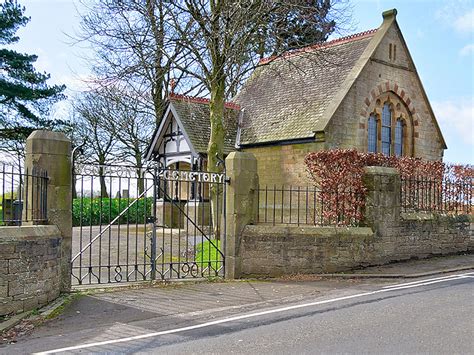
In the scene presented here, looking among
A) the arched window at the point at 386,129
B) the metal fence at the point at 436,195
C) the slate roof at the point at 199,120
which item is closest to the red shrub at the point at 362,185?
the metal fence at the point at 436,195

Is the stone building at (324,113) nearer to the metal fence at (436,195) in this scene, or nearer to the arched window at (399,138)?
the arched window at (399,138)

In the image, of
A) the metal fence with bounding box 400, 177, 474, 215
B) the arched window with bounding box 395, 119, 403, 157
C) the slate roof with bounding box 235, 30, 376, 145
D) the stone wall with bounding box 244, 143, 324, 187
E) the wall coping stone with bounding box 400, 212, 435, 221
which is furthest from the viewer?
the arched window with bounding box 395, 119, 403, 157

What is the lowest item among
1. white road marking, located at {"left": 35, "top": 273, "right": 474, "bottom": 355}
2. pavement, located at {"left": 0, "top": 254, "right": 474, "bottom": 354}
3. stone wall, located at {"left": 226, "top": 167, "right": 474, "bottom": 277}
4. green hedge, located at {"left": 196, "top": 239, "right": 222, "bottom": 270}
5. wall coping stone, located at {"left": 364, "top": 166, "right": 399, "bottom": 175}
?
pavement, located at {"left": 0, "top": 254, "right": 474, "bottom": 354}

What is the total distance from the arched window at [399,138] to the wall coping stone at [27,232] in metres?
17.5

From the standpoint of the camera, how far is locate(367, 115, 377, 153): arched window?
70.0 ft

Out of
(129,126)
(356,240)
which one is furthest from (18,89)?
(356,240)

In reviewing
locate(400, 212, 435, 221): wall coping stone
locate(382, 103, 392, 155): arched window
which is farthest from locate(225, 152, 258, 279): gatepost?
locate(382, 103, 392, 155): arched window

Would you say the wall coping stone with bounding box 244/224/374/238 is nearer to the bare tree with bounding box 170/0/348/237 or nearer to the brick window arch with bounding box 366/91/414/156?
the bare tree with bounding box 170/0/348/237

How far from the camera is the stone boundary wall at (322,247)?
36.4 feet

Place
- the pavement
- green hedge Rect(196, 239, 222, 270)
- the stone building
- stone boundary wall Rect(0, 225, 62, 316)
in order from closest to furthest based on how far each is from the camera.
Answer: the pavement, stone boundary wall Rect(0, 225, 62, 316), green hedge Rect(196, 239, 222, 270), the stone building

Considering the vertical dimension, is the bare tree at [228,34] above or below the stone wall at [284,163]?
above

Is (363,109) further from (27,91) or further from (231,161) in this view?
(27,91)

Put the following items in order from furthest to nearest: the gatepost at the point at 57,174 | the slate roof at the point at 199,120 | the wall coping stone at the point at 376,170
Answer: the slate roof at the point at 199,120 → the wall coping stone at the point at 376,170 → the gatepost at the point at 57,174

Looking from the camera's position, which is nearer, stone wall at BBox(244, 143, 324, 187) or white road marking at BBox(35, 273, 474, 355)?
white road marking at BBox(35, 273, 474, 355)
